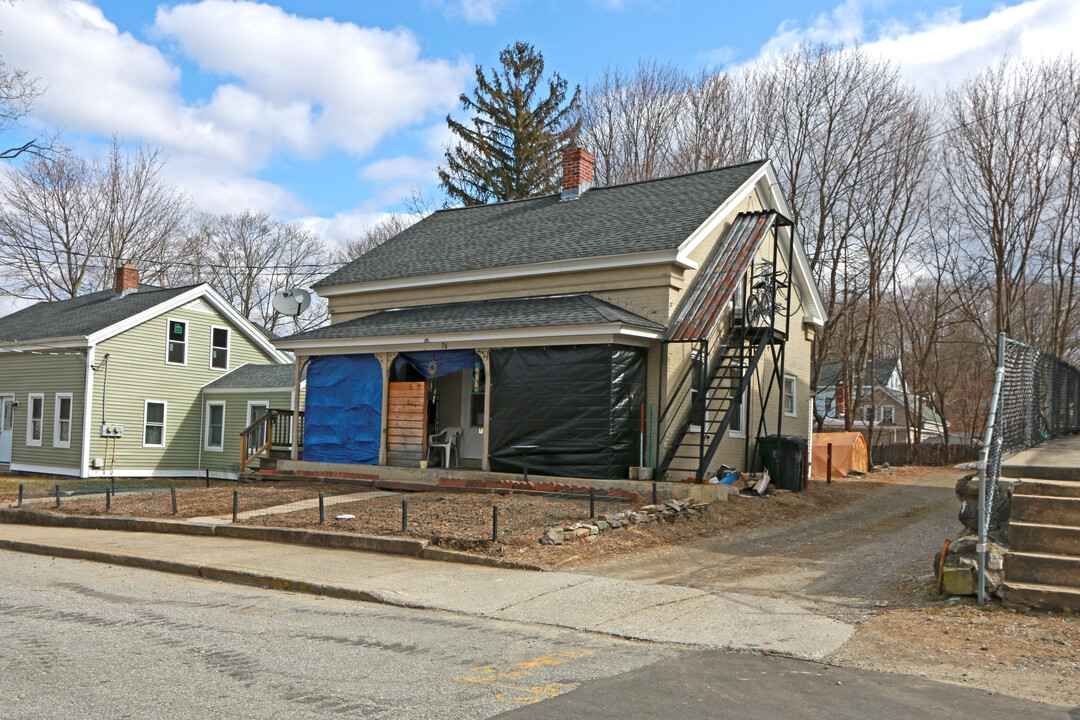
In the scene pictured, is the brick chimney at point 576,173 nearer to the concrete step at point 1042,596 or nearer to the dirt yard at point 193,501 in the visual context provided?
the dirt yard at point 193,501

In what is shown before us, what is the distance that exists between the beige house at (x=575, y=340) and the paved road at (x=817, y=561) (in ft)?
8.87

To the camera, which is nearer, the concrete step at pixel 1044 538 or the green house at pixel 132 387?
the concrete step at pixel 1044 538

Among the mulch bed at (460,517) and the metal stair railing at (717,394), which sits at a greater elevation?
the metal stair railing at (717,394)

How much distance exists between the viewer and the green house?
2633cm

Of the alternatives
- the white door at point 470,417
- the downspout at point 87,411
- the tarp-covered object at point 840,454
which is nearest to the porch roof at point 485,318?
the white door at point 470,417

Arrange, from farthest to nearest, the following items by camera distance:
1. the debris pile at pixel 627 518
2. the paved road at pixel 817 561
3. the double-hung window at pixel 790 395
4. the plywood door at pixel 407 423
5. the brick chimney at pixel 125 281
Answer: the brick chimney at pixel 125 281
the double-hung window at pixel 790 395
the plywood door at pixel 407 423
the debris pile at pixel 627 518
the paved road at pixel 817 561

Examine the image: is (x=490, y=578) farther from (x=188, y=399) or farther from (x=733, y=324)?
(x=188, y=399)

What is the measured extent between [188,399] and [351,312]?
10978 mm

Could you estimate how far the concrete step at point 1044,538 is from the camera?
298 inches

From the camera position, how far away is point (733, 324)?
726 inches

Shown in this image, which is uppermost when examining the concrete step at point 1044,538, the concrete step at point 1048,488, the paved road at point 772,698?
the concrete step at point 1048,488

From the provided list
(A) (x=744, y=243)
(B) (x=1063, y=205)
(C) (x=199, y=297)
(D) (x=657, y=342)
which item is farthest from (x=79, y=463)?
(B) (x=1063, y=205)

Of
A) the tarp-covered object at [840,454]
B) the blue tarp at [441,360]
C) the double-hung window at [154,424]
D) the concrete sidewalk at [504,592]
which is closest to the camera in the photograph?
the concrete sidewalk at [504,592]

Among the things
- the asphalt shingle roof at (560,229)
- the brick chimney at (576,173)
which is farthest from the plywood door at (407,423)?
the brick chimney at (576,173)
